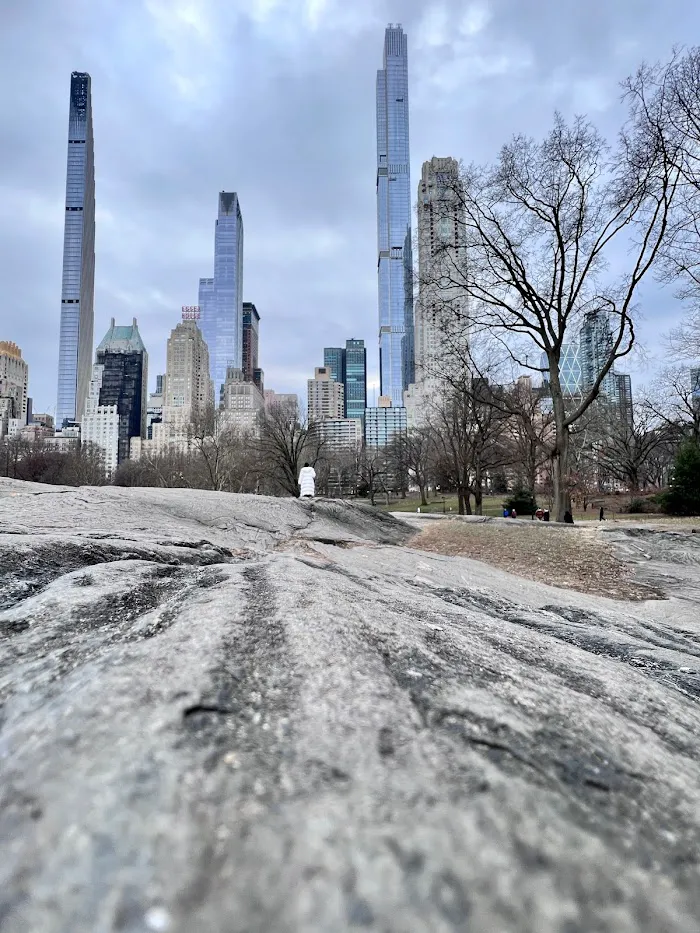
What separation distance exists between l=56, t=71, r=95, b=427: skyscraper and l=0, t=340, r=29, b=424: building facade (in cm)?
5761

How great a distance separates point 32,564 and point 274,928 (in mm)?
3112

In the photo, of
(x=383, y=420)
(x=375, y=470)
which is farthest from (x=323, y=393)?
(x=375, y=470)

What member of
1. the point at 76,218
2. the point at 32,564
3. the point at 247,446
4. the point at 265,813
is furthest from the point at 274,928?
the point at 76,218

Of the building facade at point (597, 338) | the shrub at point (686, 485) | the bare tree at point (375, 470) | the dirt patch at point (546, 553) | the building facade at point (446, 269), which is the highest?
the building facade at point (446, 269)

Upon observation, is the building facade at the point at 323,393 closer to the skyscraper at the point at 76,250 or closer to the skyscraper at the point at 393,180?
the skyscraper at the point at 393,180

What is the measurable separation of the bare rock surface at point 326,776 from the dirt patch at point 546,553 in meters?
5.07

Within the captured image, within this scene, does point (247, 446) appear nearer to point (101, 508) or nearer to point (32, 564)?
point (101, 508)

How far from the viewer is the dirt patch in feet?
22.5

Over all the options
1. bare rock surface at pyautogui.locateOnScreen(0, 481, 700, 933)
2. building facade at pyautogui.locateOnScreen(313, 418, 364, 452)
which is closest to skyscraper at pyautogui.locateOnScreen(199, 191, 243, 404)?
building facade at pyautogui.locateOnScreen(313, 418, 364, 452)

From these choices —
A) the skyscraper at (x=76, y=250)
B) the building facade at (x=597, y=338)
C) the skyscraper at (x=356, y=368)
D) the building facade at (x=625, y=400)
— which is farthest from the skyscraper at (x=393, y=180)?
the building facade at (x=597, y=338)

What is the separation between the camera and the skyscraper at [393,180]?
150 meters

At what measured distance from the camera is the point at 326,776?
1.00m

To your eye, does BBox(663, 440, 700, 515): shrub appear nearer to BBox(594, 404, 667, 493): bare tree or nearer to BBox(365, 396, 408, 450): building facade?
BBox(594, 404, 667, 493): bare tree

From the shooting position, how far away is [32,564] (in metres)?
3.09
